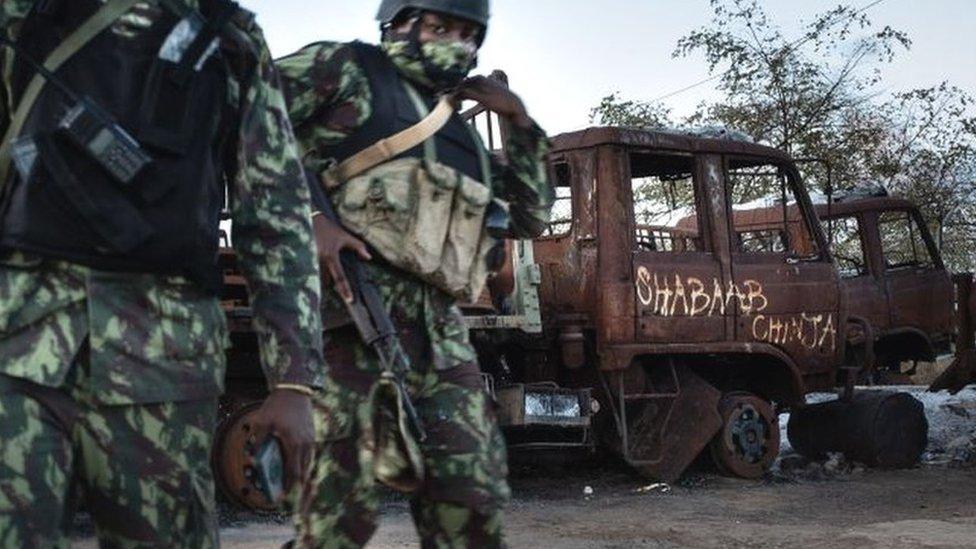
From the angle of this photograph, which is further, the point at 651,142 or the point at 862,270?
the point at 862,270

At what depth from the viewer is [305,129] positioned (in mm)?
3275

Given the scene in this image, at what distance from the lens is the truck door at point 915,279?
38.4 feet

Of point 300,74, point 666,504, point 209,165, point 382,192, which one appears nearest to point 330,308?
point 382,192

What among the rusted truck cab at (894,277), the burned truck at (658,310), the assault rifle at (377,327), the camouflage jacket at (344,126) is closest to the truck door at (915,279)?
the rusted truck cab at (894,277)

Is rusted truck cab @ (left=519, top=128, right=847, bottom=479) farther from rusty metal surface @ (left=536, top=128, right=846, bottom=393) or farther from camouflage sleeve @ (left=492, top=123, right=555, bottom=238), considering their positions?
camouflage sleeve @ (left=492, top=123, right=555, bottom=238)

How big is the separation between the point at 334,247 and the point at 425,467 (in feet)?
1.71

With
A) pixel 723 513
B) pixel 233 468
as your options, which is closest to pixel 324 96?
pixel 233 468

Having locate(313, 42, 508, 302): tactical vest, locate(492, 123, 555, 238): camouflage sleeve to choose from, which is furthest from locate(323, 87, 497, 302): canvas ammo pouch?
locate(492, 123, 555, 238): camouflage sleeve

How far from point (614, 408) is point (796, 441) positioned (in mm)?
2268

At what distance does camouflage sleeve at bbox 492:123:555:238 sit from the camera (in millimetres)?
3574

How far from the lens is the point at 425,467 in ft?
10.0

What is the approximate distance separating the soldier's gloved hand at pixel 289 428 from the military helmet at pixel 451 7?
1458 millimetres

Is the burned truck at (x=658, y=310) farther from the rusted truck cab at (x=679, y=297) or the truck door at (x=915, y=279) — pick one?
the truck door at (x=915, y=279)

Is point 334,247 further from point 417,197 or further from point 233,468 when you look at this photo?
point 233,468
